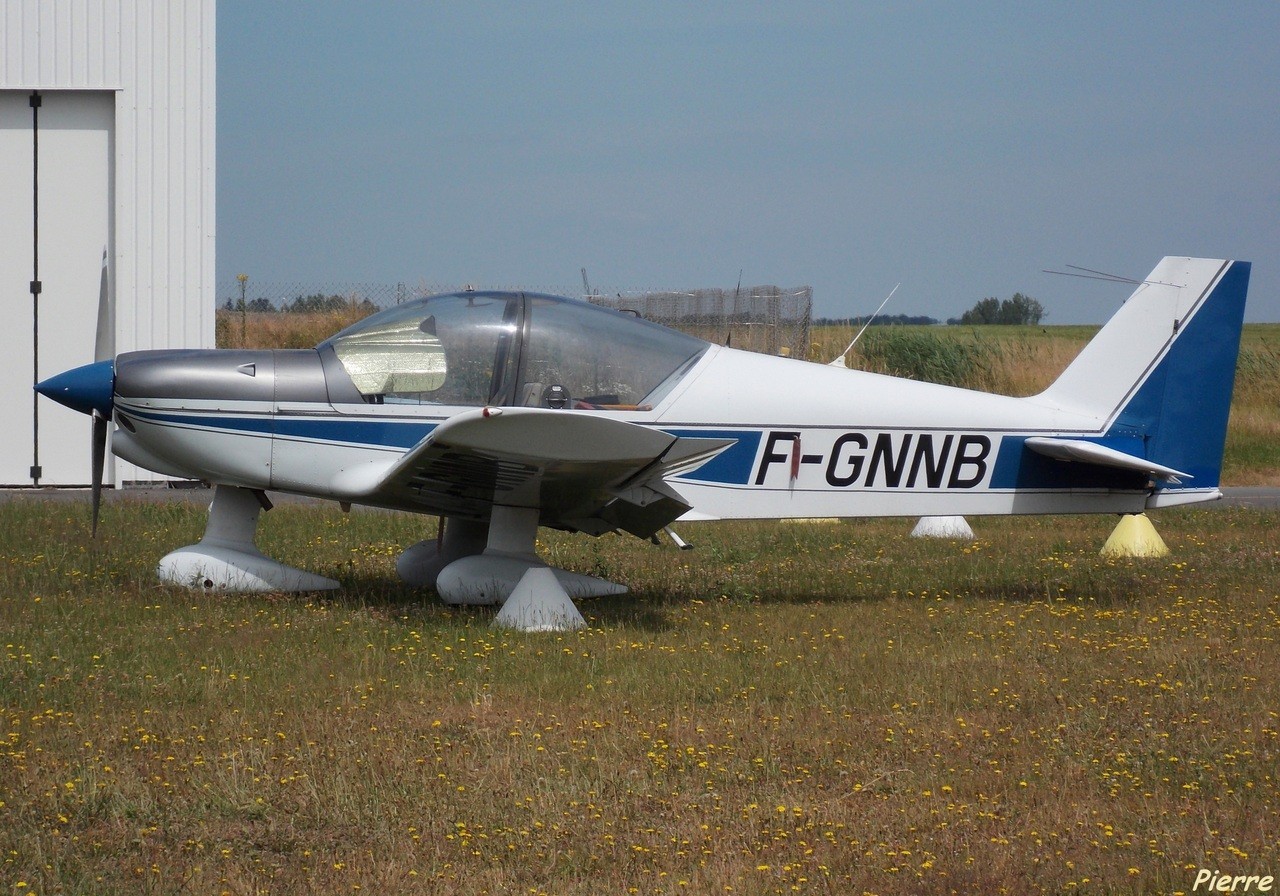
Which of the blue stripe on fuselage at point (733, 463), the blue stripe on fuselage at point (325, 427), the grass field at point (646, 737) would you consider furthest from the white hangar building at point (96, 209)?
the blue stripe on fuselage at point (733, 463)

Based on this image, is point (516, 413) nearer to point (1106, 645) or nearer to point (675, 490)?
point (675, 490)

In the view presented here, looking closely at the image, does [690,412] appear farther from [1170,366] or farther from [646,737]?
[1170,366]

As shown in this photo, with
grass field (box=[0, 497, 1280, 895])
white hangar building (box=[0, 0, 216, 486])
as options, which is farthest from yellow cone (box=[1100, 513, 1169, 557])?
white hangar building (box=[0, 0, 216, 486])

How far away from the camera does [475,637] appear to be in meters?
6.42

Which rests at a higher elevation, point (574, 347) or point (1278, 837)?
point (574, 347)

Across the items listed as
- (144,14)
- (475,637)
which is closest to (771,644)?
(475,637)

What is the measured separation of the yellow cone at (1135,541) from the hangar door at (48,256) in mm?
10275

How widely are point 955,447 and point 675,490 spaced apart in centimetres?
186

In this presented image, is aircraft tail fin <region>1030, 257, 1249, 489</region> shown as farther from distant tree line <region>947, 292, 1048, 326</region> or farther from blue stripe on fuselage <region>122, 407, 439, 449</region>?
distant tree line <region>947, 292, 1048, 326</region>

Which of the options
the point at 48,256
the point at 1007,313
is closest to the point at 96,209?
the point at 48,256

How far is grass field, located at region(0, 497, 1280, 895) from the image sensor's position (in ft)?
11.5

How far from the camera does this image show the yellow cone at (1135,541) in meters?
9.91

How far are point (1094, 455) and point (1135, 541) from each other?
281 cm

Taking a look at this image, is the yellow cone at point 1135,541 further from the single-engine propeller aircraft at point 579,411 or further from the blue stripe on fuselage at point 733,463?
the blue stripe on fuselage at point 733,463
